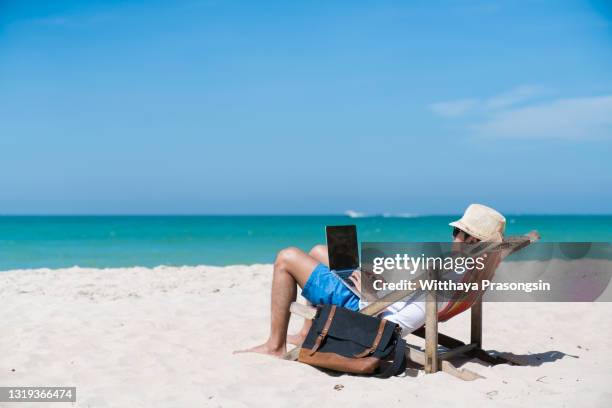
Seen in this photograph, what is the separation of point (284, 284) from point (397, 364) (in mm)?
915

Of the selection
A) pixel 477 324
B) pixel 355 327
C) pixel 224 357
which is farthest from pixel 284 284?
pixel 477 324

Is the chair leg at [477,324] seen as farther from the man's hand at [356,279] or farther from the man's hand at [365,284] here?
the man's hand at [356,279]

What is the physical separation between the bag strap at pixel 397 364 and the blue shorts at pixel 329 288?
1.29 feet

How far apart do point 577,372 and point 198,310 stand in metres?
3.68

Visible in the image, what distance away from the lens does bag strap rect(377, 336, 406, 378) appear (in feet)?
13.3

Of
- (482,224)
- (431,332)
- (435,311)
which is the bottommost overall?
(431,332)

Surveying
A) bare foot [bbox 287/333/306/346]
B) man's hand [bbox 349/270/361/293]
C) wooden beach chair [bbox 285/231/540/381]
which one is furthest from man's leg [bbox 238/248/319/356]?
bare foot [bbox 287/333/306/346]

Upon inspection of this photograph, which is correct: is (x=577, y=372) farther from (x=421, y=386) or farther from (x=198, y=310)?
(x=198, y=310)

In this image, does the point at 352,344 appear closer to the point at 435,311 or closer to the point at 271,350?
the point at 435,311

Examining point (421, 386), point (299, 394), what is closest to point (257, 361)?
point (299, 394)

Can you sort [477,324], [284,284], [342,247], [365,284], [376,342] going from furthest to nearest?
1. [477,324]
2. [342,247]
3. [284,284]
4. [365,284]
5. [376,342]

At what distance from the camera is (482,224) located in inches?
163

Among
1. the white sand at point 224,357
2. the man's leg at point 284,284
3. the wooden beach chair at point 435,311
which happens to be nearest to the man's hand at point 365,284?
the wooden beach chair at point 435,311

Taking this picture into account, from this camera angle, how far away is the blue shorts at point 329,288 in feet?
14.1
